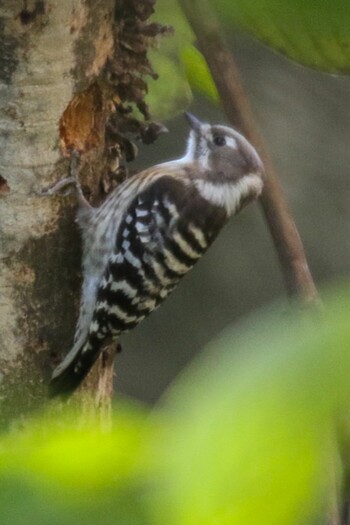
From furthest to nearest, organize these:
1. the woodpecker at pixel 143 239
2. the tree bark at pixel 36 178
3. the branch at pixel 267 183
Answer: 1. the woodpecker at pixel 143 239
2. the tree bark at pixel 36 178
3. the branch at pixel 267 183

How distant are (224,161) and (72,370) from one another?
902 millimetres

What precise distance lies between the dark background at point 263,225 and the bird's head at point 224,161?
169cm

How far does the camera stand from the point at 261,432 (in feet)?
0.81

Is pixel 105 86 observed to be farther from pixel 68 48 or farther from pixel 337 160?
pixel 337 160

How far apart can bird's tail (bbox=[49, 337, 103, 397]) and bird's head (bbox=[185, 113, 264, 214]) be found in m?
0.61

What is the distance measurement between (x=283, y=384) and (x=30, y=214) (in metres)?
1.37

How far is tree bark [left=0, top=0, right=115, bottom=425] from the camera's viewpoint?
1486mm

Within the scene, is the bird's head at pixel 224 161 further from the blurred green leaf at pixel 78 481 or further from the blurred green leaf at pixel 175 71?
the blurred green leaf at pixel 78 481

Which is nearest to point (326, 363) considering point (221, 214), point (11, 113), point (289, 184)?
point (11, 113)

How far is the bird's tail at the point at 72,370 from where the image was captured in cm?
163

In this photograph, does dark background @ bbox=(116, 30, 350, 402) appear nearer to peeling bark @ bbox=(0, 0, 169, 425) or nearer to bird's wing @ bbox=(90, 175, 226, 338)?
bird's wing @ bbox=(90, 175, 226, 338)

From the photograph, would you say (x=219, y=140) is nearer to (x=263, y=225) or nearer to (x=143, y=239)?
(x=143, y=239)

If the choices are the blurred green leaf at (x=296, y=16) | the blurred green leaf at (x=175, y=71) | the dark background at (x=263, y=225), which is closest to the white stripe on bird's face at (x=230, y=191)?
the blurred green leaf at (x=175, y=71)

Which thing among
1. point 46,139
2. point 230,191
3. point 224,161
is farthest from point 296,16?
point 224,161
